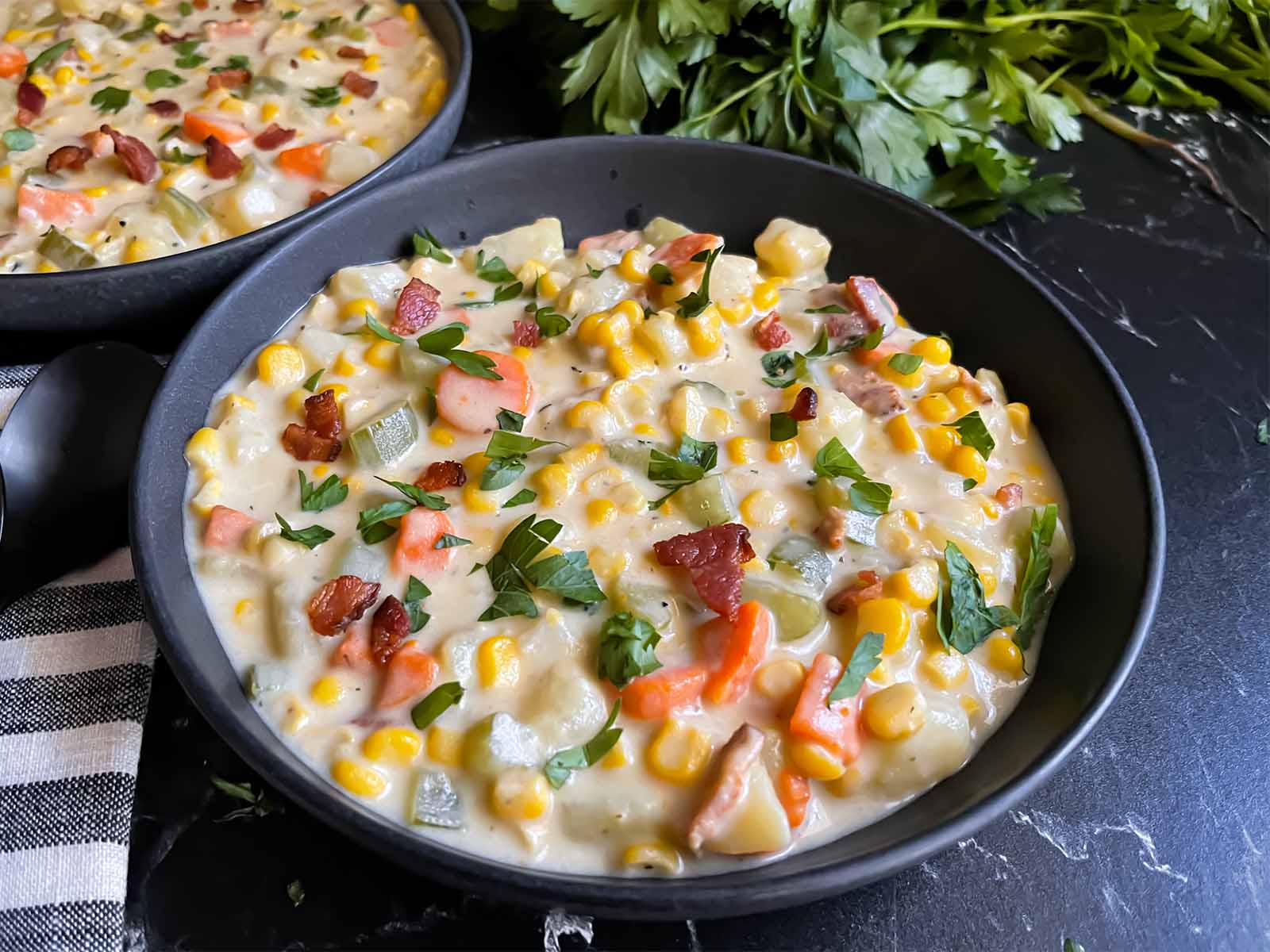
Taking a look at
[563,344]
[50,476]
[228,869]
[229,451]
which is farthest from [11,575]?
[563,344]

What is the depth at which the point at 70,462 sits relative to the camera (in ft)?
9.04

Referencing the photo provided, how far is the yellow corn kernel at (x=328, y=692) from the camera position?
7.30ft

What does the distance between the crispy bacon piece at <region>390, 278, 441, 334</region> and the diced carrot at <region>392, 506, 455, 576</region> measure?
0.70 meters

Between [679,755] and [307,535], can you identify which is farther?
[307,535]

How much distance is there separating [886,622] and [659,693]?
52 cm

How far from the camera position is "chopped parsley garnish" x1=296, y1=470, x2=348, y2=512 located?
2549 millimetres

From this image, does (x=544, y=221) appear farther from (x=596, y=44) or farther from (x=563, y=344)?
(x=596, y=44)

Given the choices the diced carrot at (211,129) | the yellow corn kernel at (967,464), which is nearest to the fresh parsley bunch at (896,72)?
the diced carrot at (211,129)

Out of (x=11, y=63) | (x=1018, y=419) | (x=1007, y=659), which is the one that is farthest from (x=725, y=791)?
(x=11, y=63)

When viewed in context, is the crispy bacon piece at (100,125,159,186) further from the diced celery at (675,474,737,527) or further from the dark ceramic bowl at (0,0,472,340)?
the diced celery at (675,474,737,527)

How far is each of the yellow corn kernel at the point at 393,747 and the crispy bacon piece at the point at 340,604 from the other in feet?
0.94

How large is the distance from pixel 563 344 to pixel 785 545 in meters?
0.88

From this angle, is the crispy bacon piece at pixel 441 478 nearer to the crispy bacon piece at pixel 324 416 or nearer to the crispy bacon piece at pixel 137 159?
the crispy bacon piece at pixel 324 416

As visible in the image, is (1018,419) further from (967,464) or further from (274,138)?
(274,138)
